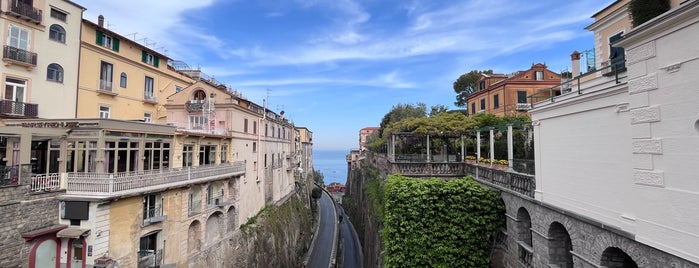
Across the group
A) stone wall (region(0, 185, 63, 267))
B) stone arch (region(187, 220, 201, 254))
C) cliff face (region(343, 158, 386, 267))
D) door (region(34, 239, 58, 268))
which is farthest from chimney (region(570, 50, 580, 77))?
door (region(34, 239, 58, 268))

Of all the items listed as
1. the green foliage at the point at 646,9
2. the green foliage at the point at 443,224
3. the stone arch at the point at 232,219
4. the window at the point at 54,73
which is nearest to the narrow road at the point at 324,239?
the stone arch at the point at 232,219

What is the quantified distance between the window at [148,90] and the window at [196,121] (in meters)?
3.81

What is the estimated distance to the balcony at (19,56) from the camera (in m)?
15.1

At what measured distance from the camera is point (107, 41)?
70.1 ft

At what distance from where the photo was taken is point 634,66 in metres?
6.91

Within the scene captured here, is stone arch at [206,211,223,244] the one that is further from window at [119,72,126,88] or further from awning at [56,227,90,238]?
window at [119,72,126,88]

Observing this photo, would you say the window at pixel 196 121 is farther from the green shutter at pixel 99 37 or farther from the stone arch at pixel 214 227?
the green shutter at pixel 99 37

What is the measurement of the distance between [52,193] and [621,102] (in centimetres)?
1973

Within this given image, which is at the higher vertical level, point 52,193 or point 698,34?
point 698,34

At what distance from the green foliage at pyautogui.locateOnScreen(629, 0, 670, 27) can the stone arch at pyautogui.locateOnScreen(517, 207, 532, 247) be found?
732 centimetres

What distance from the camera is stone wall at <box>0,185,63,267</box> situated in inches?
454

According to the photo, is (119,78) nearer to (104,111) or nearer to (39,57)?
(104,111)

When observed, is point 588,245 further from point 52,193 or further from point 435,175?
point 52,193

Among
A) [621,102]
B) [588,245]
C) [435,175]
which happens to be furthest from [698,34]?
[435,175]
